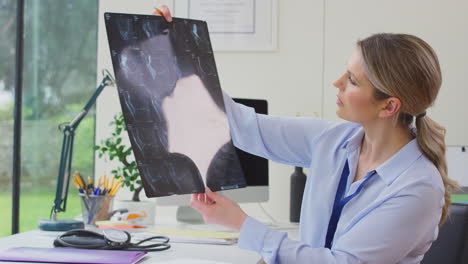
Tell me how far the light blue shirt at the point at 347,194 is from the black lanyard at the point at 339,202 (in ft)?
0.04

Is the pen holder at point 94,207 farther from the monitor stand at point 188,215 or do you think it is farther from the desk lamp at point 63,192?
the monitor stand at point 188,215

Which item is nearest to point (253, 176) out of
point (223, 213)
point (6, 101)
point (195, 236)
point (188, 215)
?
point (188, 215)

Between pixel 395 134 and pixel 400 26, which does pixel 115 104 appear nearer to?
pixel 400 26

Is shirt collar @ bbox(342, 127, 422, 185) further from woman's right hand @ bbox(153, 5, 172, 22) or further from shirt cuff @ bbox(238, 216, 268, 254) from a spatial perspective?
woman's right hand @ bbox(153, 5, 172, 22)

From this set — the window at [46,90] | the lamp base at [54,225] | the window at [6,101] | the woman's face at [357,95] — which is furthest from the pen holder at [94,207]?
the woman's face at [357,95]

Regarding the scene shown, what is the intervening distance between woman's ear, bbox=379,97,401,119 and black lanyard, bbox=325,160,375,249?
5.5 inches

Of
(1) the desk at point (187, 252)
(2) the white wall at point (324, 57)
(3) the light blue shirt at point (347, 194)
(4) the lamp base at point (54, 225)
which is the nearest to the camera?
(3) the light blue shirt at point (347, 194)

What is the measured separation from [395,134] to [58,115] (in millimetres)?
2323

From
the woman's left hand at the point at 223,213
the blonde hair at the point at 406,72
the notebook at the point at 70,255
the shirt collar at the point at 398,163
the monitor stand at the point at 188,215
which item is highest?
the blonde hair at the point at 406,72

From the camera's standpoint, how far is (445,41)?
256 centimetres

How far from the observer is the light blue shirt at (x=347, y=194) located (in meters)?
1.38

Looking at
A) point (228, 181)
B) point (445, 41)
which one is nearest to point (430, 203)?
point (228, 181)

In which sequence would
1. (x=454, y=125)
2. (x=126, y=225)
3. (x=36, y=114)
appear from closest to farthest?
(x=126, y=225) < (x=454, y=125) < (x=36, y=114)

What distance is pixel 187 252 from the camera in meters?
1.73
